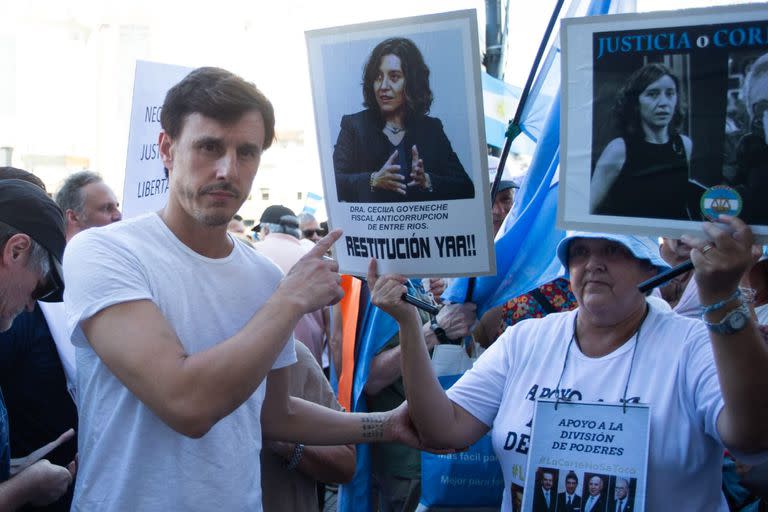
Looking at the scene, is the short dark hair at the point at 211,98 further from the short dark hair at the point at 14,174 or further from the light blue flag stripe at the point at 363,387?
the light blue flag stripe at the point at 363,387

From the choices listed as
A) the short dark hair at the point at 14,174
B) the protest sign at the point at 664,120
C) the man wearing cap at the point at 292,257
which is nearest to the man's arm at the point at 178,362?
the protest sign at the point at 664,120

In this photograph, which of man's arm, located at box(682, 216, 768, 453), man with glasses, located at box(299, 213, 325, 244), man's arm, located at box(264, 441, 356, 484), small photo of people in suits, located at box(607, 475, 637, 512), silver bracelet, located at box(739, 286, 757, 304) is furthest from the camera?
man with glasses, located at box(299, 213, 325, 244)

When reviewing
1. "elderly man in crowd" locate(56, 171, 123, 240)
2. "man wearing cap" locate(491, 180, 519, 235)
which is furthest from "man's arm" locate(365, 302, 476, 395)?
"elderly man in crowd" locate(56, 171, 123, 240)

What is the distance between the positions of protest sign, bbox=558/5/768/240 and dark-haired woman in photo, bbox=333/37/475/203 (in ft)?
1.29

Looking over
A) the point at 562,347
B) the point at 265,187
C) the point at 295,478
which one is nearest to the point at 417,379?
the point at 562,347

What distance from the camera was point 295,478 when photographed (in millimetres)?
2963

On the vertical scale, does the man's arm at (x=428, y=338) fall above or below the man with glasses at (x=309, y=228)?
below

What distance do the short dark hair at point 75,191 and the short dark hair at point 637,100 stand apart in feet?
11.8

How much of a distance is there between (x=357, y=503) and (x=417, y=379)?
1.57 m

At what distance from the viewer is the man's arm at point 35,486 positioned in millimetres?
2352

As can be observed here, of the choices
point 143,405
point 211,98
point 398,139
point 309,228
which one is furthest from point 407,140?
point 309,228

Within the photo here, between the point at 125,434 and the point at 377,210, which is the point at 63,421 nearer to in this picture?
the point at 125,434

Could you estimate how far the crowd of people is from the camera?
200 cm

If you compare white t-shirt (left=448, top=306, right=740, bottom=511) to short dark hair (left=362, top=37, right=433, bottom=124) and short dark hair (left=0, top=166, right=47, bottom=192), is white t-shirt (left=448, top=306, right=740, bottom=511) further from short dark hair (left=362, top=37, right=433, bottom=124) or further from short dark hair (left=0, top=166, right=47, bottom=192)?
short dark hair (left=0, top=166, right=47, bottom=192)
